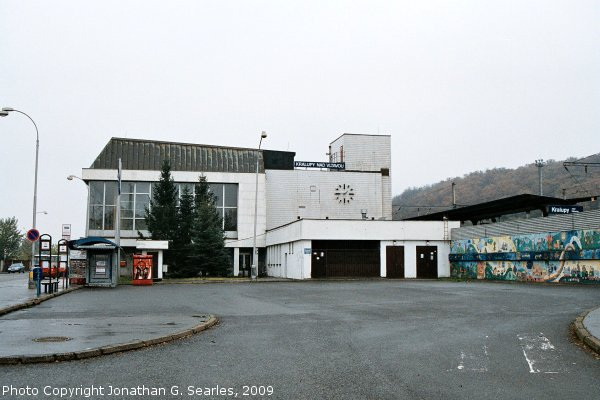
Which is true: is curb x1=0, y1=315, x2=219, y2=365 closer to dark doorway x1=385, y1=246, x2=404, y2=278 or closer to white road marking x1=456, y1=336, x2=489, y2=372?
white road marking x1=456, y1=336, x2=489, y2=372

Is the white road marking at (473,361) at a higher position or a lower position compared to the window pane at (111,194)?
lower

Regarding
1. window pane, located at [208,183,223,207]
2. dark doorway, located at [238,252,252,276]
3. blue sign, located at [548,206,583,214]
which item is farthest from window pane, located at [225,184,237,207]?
blue sign, located at [548,206,583,214]

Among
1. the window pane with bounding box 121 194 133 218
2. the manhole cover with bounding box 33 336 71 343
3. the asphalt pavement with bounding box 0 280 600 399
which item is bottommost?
the asphalt pavement with bounding box 0 280 600 399

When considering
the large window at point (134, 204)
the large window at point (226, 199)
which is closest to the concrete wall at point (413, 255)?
the large window at point (226, 199)

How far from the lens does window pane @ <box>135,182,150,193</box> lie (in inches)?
2403

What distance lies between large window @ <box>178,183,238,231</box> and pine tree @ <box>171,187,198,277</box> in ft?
9.50

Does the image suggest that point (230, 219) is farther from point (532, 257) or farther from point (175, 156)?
point (532, 257)

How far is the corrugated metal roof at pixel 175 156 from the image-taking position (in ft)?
203

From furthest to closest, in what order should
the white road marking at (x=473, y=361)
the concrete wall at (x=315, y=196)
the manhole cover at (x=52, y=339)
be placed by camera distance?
the concrete wall at (x=315, y=196) < the manhole cover at (x=52, y=339) < the white road marking at (x=473, y=361)

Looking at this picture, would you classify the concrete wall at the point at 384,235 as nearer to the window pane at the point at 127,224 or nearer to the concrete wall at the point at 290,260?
the concrete wall at the point at 290,260

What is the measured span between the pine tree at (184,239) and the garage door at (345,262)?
477 inches

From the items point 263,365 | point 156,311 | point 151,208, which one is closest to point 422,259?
point 151,208

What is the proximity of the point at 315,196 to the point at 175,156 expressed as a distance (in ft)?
52.7

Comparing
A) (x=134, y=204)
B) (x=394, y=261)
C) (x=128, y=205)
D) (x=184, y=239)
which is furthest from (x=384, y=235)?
(x=128, y=205)
